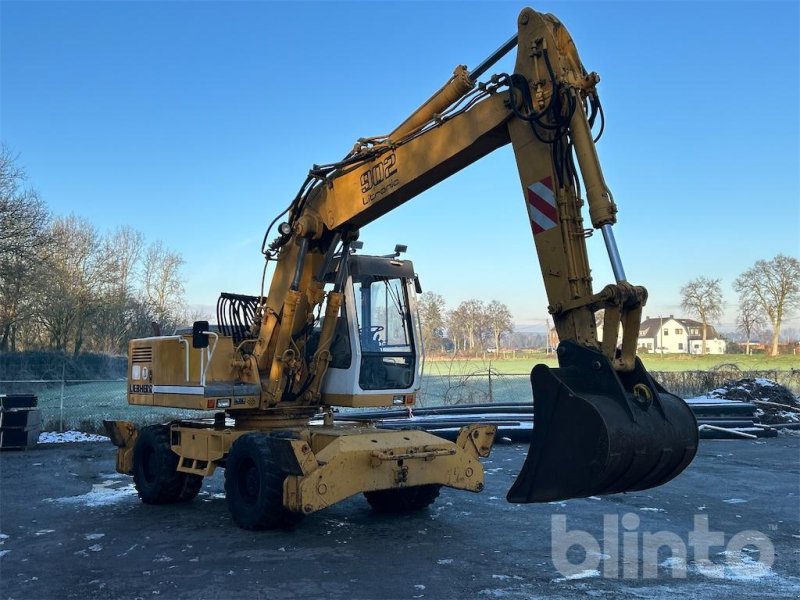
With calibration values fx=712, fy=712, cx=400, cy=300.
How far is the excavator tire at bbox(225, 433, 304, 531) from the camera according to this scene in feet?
22.4

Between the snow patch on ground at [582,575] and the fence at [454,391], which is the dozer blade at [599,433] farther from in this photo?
the fence at [454,391]

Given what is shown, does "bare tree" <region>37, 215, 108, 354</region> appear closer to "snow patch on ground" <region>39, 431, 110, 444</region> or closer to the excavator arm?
"snow patch on ground" <region>39, 431, 110, 444</region>

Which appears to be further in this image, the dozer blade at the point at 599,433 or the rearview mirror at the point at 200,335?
the rearview mirror at the point at 200,335

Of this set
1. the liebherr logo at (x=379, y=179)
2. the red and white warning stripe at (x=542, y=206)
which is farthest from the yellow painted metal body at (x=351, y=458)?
the red and white warning stripe at (x=542, y=206)

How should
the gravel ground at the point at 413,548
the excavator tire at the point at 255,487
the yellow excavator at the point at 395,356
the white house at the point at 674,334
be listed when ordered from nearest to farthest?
the yellow excavator at the point at 395,356 < the gravel ground at the point at 413,548 < the excavator tire at the point at 255,487 < the white house at the point at 674,334

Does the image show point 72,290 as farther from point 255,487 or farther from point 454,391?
point 255,487

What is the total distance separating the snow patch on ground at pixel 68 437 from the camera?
49.3 ft

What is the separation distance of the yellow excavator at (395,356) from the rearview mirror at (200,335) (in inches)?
0.9

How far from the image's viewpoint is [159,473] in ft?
28.5

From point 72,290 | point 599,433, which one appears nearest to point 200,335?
point 599,433

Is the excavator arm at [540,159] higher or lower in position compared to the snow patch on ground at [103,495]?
higher

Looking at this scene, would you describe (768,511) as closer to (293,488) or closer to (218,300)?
(293,488)

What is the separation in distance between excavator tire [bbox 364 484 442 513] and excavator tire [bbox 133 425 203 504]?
2.47 meters

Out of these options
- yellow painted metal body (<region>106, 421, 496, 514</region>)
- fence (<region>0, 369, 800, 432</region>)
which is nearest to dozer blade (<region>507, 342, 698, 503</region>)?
yellow painted metal body (<region>106, 421, 496, 514</region>)
